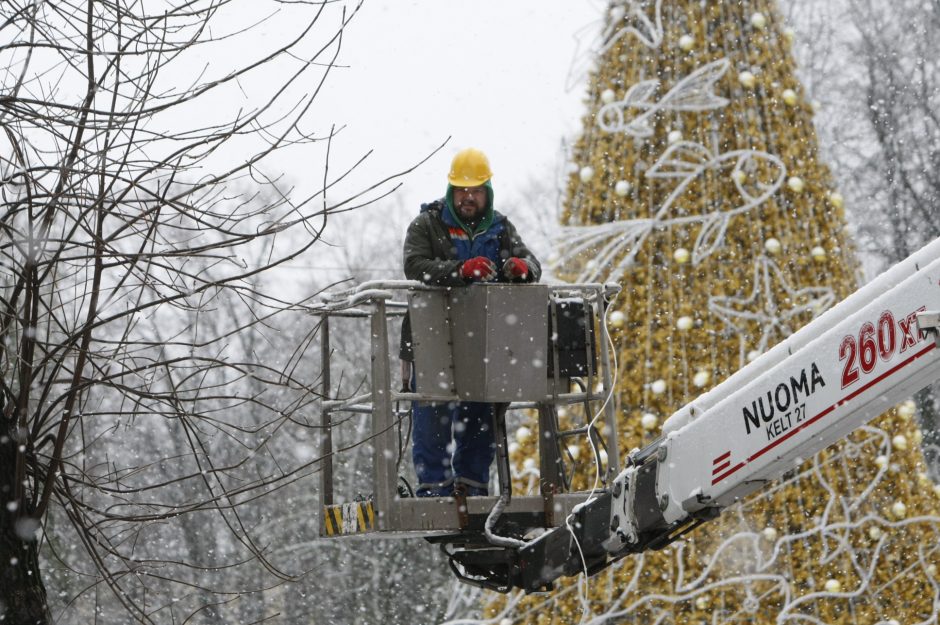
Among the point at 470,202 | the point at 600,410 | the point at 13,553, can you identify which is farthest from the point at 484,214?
the point at 13,553

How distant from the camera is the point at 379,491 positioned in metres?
5.94

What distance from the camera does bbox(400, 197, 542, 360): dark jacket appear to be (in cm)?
616

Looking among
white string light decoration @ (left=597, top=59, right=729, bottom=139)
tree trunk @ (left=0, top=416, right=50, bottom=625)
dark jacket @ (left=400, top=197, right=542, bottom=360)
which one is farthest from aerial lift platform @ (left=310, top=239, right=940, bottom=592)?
white string light decoration @ (left=597, top=59, right=729, bottom=139)

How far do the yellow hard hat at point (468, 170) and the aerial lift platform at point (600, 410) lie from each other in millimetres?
541

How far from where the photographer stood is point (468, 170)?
6281mm

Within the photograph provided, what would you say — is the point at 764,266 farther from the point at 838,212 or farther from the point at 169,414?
the point at 169,414

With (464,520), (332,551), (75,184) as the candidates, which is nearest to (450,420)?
(464,520)

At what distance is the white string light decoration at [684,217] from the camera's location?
867 centimetres

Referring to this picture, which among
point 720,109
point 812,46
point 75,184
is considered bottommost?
point 75,184

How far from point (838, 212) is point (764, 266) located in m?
0.70

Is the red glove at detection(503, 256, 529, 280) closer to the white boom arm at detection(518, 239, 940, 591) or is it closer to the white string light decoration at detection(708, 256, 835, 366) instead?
the white boom arm at detection(518, 239, 940, 591)

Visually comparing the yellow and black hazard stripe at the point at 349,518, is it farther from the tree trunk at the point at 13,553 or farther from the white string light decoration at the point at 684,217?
the white string light decoration at the point at 684,217

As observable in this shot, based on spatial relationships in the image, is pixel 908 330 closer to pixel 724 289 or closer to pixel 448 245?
pixel 448 245

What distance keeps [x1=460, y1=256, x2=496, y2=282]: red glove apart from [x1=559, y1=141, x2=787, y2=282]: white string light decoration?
9.13 ft
